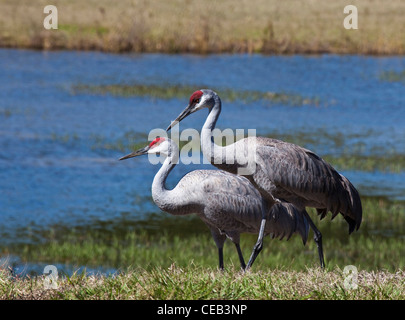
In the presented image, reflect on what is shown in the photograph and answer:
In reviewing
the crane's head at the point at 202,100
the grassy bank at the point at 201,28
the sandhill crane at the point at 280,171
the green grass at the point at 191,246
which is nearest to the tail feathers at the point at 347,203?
the sandhill crane at the point at 280,171

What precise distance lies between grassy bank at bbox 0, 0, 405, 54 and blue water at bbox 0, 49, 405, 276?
755mm

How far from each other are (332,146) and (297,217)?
317 inches

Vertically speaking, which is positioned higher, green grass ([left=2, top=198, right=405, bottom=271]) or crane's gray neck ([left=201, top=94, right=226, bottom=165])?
crane's gray neck ([left=201, top=94, right=226, bottom=165])

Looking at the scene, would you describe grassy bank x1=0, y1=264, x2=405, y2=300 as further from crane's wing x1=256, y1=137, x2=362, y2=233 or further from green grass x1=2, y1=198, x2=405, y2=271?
green grass x1=2, y1=198, x2=405, y2=271

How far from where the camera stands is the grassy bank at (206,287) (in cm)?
489

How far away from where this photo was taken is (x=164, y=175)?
6.51m

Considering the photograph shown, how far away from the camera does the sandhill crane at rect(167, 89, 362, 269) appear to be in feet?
19.9

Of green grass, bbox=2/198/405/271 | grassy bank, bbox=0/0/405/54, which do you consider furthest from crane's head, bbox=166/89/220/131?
grassy bank, bbox=0/0/405/54

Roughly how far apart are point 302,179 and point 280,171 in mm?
224

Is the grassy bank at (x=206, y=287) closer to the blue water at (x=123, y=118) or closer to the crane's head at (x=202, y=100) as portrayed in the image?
the crane's head at (x=202, y=100)

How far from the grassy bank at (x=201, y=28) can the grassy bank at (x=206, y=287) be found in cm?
2231

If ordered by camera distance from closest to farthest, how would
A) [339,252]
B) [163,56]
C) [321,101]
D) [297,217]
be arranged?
[297,217] < [339,252] < [321,101] < [163,56]

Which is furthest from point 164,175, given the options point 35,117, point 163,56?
point 163,56
